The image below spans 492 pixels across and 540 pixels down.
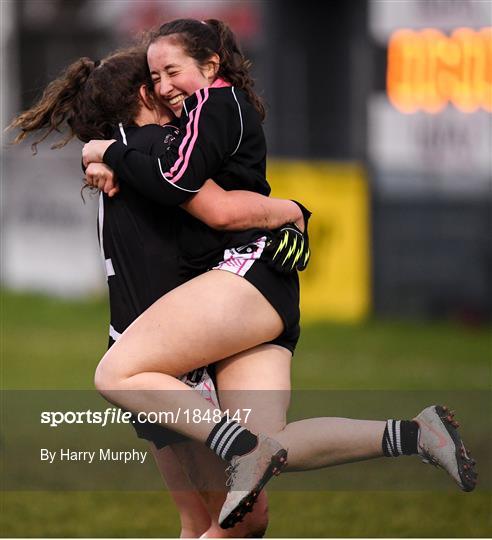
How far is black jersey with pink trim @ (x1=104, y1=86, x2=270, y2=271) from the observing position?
164 inches

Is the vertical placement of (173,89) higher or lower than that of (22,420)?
higher

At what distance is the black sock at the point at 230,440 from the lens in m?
4.14

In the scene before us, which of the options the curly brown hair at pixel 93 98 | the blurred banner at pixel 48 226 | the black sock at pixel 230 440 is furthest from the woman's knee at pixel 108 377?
the blurred banner at pixel 48 226

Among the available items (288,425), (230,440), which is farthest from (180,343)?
(288,425)

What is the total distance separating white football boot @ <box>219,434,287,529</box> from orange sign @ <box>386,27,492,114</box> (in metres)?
9.57

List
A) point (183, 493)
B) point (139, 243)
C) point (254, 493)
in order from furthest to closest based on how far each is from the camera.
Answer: point (183, 493), point (139, 243), point (254, 493)

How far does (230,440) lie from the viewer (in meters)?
4.14

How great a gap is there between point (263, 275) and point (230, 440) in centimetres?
54

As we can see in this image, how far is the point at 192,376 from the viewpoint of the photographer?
4.43 metres

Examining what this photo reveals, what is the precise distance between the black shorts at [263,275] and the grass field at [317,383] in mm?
1938

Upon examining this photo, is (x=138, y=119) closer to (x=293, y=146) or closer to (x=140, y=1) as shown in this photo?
(x=293, y=146)

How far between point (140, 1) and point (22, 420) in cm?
866

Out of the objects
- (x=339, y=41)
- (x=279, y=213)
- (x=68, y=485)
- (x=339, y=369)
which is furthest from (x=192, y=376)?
(x=339, y=41)

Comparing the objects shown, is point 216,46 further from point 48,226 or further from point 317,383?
point 48,226
